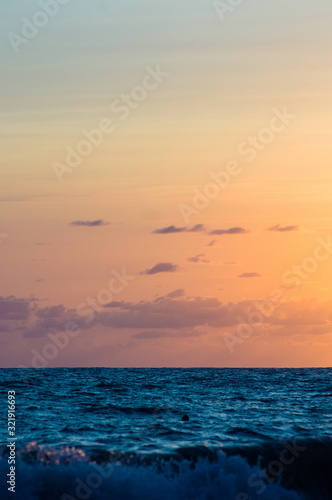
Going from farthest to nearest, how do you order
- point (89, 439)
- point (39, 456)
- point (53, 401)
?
point (53, 401), point (89, 439), point (39, 456)

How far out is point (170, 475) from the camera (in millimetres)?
30078

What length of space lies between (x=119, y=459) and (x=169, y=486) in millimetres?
2556

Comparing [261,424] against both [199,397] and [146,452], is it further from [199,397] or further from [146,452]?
[199,397]

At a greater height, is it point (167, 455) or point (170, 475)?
point (167, 455)

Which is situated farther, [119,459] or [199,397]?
[199,397]

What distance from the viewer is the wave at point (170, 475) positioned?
2886 centimetres

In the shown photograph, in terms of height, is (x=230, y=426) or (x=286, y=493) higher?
(x=230, y=426)

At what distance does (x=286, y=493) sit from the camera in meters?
29.5

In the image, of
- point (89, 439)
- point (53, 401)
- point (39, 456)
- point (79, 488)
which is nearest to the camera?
point (79, 488)

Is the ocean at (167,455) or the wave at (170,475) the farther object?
the ocean at (167,455)

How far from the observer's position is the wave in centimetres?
2886

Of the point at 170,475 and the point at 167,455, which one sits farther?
the point at 167,455

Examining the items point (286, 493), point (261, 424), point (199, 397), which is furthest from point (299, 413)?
point (286, 493)

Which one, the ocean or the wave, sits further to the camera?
the ocean
